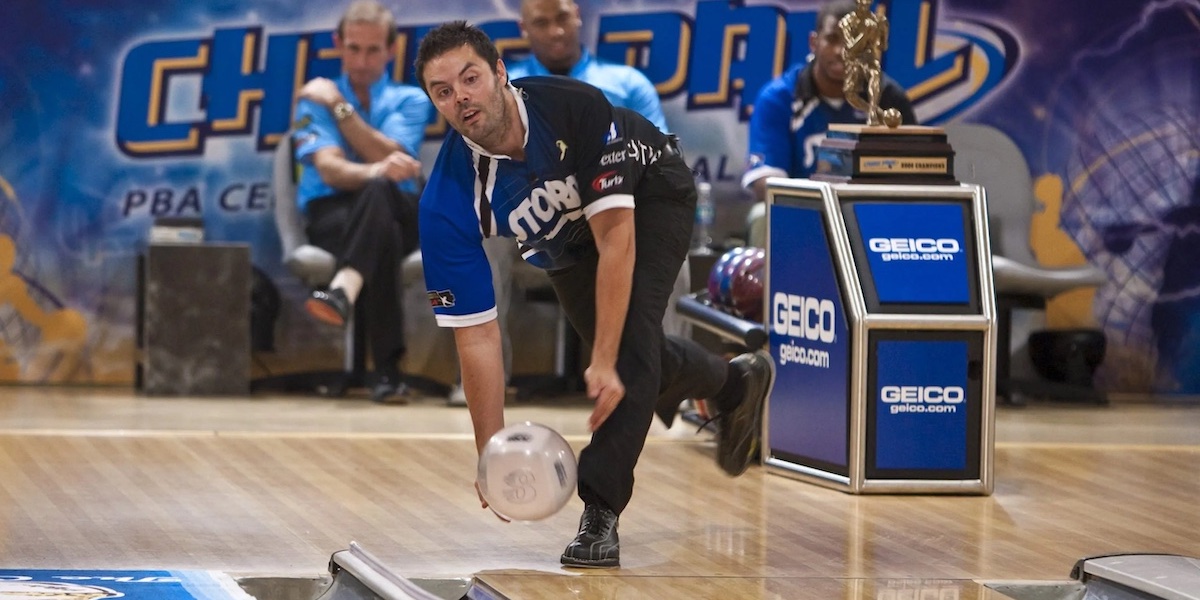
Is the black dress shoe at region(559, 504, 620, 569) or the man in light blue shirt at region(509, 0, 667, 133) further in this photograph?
the man in light blue shirt at region(509, 0, 667, 133)

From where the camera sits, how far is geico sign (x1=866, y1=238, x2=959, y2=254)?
5395 millimetres

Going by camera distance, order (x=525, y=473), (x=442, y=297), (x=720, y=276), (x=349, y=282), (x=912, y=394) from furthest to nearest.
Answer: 1. (x=349, y=282)
2. (x=720, y=276)
3. (x=912, y=394)
4. (x=442, y=297)
5. (x=525, y=473)

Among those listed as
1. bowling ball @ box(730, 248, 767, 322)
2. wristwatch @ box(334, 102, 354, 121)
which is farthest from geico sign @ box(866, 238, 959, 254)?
wristwatch @ box(334, 102, 354, 121)

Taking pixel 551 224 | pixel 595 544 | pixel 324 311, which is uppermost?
pixel 551 224

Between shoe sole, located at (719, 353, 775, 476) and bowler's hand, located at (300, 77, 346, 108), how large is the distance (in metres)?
3.18

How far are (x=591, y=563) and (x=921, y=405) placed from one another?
5.25 feet

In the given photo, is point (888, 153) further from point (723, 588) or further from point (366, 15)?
point (366, 15)

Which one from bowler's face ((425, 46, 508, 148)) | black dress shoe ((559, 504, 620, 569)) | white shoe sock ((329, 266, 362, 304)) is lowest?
black dress shoe ((559, 504, 620, 569))

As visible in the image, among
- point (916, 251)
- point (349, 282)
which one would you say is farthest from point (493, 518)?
point (349, 282)

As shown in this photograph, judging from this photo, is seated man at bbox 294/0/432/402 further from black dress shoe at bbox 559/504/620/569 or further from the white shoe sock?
black dress shoe at bbox 559/504/620/569

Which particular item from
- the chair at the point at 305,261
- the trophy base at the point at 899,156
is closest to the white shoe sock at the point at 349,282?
the chair at the point at 305,261

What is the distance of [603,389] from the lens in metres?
3.96

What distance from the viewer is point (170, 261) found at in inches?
296

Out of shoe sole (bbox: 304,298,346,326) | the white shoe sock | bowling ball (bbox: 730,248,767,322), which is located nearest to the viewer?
bowling ball (bbox: 730,248,767,322)
